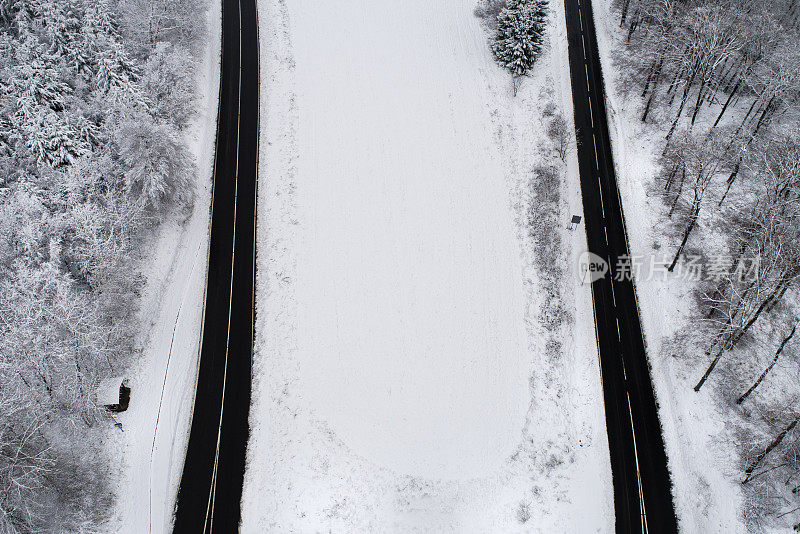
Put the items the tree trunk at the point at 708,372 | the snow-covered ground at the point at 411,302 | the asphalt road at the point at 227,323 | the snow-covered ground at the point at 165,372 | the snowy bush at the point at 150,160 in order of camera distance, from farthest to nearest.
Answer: the snowy bush at the point at 150,160 → the tree trunk at the point at 708,372 → the snow-covered ground at the point at 411,302 → the asphalt road at the point at 227,323 → the snow-covered ground at the point at 165,372

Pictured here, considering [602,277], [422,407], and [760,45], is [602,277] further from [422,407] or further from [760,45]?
[760,45]

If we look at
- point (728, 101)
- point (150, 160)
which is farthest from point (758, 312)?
point (150, 160)

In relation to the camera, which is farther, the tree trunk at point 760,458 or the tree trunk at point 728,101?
the tree trunk at point 728,101

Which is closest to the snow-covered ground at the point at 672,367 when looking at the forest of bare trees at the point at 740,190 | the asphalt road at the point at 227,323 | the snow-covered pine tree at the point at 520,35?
the forest of bare trees at the point at 740,190

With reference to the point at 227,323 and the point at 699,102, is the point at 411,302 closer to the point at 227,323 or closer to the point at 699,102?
the point at 227,323

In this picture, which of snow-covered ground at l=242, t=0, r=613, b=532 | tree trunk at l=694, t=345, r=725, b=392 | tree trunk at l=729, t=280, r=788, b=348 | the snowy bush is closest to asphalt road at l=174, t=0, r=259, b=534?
snow-covered ground at l=242, t=0, r=613, b=532

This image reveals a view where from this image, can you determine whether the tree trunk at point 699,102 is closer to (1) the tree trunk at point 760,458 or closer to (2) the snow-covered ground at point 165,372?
(1) the tree trunk at point 760,458

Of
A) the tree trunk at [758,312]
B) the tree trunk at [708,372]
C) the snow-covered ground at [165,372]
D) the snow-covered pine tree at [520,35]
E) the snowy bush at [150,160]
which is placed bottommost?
the snow-covered ground at [165,372]

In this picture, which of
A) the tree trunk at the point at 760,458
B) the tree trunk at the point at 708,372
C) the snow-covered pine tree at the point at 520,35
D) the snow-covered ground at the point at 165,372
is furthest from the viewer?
the snow-covered pine tree at the point at 520,35
